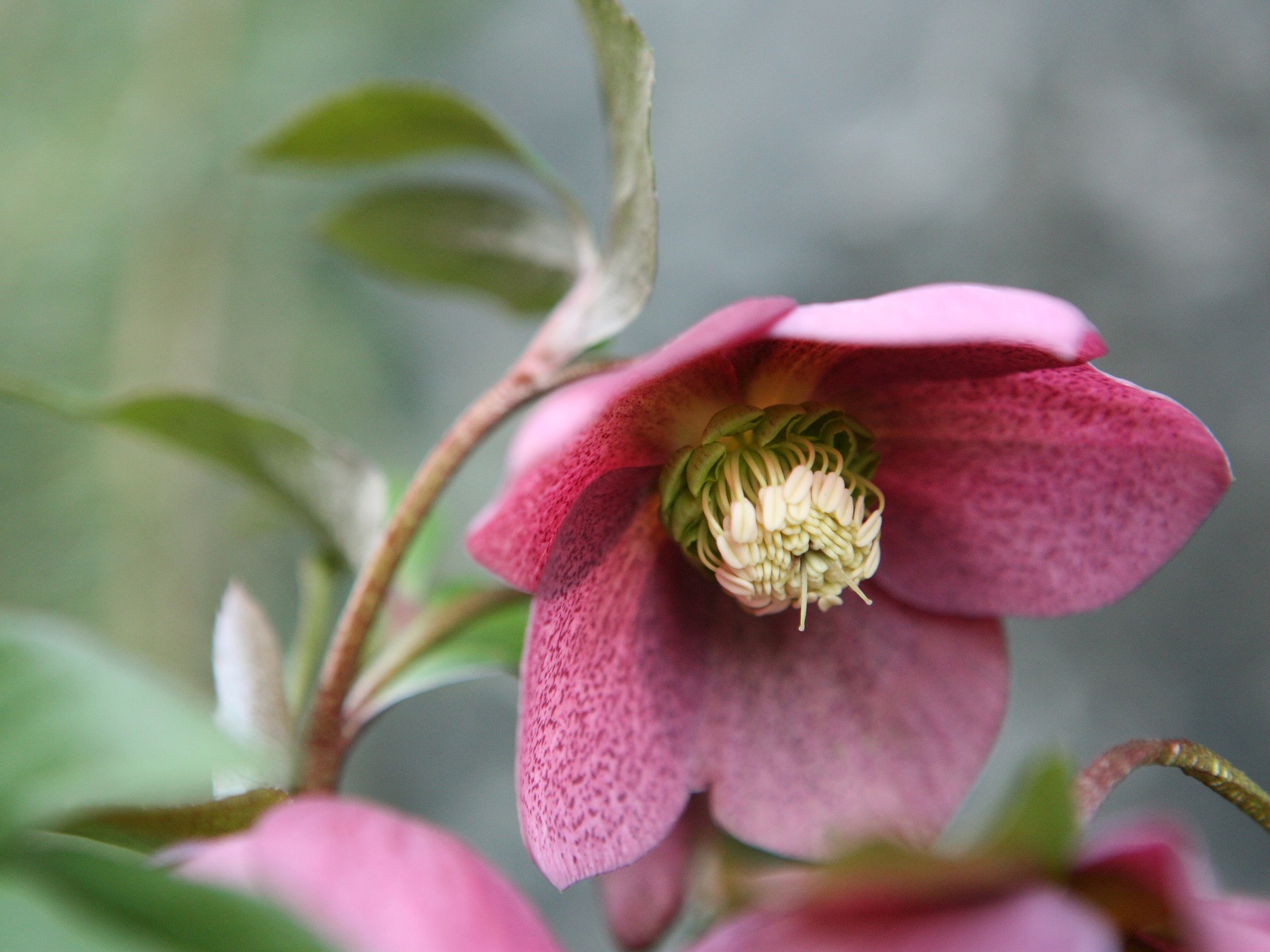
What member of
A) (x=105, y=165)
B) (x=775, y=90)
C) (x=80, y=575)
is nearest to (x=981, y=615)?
(x=775, y=90)

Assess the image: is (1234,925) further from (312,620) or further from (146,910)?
(312,620)

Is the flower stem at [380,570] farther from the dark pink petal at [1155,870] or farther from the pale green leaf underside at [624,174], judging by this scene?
the dark pink petal at [1155,870]

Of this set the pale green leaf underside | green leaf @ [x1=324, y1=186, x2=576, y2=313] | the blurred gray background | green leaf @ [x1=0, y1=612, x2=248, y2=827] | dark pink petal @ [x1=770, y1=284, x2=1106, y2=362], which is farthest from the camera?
the blurred gray background

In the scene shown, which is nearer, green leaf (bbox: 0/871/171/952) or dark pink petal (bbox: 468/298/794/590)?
green leaf (bbox: 0/871/171/952)

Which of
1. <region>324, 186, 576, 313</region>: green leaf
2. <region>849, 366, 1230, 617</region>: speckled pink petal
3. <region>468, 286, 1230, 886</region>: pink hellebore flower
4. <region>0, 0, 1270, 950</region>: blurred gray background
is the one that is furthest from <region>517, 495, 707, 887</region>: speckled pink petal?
<region>0, 0, 1270, 950</region>: blurred gray background

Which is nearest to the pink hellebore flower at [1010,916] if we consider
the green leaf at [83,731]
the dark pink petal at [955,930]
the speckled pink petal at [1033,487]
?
the dark pink petal at [955,930]

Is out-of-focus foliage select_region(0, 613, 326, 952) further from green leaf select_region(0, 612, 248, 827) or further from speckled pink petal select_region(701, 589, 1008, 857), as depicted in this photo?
speckled pink petal select_region(701, 589, 1008, 857)
